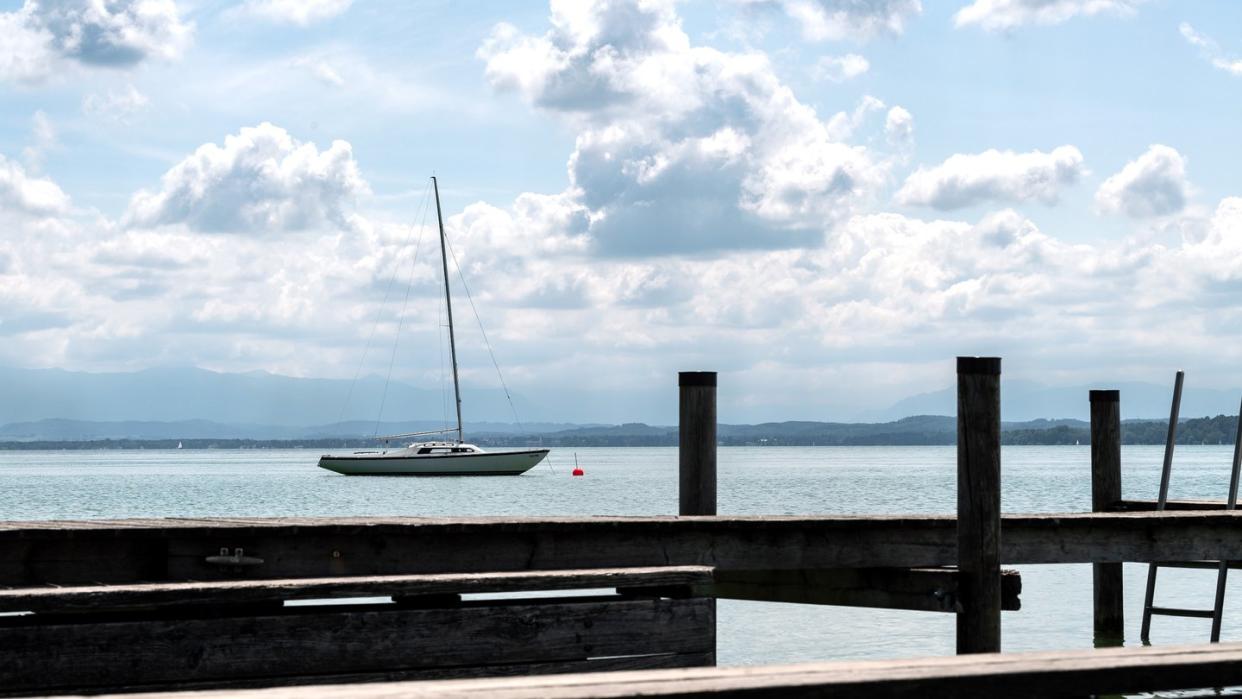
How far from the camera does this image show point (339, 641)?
7.08 m

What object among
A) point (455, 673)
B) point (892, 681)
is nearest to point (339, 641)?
point (455, 673)

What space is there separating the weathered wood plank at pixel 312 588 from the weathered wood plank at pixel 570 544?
3.69ft

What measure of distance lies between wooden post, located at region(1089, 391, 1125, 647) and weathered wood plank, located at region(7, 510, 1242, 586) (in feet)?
12.3

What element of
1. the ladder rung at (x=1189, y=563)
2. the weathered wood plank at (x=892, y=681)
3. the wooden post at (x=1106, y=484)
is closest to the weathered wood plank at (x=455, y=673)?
the weathered wood plank at (x=892, y=681)

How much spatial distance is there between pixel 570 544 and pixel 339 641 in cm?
233

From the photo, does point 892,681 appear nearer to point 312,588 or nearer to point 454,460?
point 312,588

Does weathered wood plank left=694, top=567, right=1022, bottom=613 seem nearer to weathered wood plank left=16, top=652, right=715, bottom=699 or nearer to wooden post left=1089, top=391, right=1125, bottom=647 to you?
weathered wood plank left=16, top=652, right=715, bottom=699

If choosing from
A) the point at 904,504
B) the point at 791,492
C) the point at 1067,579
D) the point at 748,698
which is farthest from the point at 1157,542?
the point at 791,492

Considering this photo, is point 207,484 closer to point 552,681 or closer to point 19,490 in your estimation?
point 19,490

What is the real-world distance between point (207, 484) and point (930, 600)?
103m

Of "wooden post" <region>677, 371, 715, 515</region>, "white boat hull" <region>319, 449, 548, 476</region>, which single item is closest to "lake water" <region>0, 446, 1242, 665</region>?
"white boat hull" <region>319, 449, 548, 476</region>

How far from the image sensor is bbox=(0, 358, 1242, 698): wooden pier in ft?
14.7

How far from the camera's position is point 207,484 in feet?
351

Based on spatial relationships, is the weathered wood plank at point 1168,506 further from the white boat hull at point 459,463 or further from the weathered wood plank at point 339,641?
the white boat hull at point 459,463
